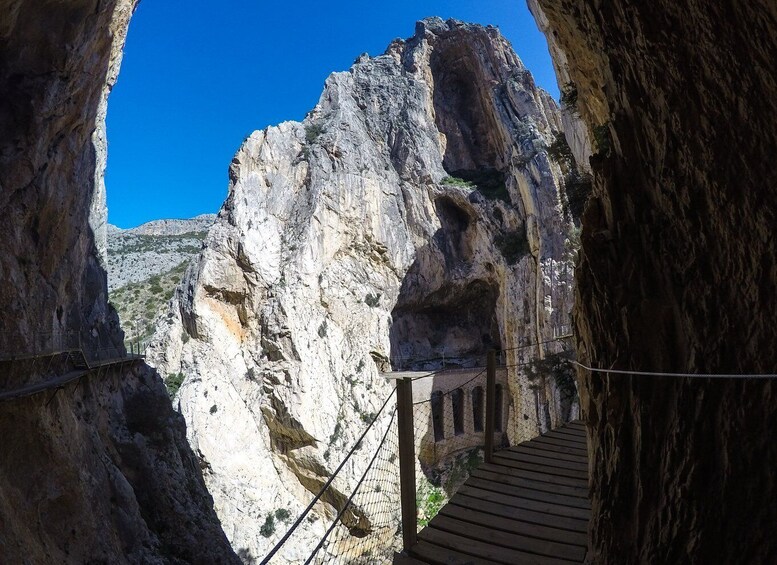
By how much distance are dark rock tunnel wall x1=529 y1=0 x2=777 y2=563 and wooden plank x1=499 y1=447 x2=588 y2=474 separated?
72.6 inches

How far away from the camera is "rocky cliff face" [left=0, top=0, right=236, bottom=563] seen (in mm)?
8672

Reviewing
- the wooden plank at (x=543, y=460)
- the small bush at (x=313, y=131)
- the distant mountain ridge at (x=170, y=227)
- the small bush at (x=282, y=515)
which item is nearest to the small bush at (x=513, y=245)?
the small bush at (x=313, y=131)

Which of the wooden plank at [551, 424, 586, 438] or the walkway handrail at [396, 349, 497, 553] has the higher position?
the walkway handrail at [396, 349, 497, 553]

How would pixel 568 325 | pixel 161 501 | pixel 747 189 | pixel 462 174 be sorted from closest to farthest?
pixel 747 189 < pixel 161 501 < pixel 568 325 < pixel 462 174

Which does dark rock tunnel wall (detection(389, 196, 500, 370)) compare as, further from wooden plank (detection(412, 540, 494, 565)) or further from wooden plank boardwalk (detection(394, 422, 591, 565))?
wooden plank (detection(412, 540, 494, 565))

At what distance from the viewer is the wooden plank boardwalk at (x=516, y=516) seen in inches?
143

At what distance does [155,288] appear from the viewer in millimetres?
39688

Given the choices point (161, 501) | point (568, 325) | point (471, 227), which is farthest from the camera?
point (471, 227)

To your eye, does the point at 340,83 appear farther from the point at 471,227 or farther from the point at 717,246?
the point at 717,246

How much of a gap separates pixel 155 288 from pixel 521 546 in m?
42.5

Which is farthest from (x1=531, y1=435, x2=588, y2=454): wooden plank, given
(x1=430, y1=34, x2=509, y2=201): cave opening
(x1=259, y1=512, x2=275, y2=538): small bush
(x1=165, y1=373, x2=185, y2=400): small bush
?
(x1=430, y1=34, x2=509, y2=201): cave opening

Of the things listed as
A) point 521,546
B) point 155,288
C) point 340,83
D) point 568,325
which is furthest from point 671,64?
point 155,288

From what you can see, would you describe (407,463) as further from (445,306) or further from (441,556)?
(445,306)

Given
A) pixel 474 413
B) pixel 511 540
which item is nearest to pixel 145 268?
pixel 474 413
